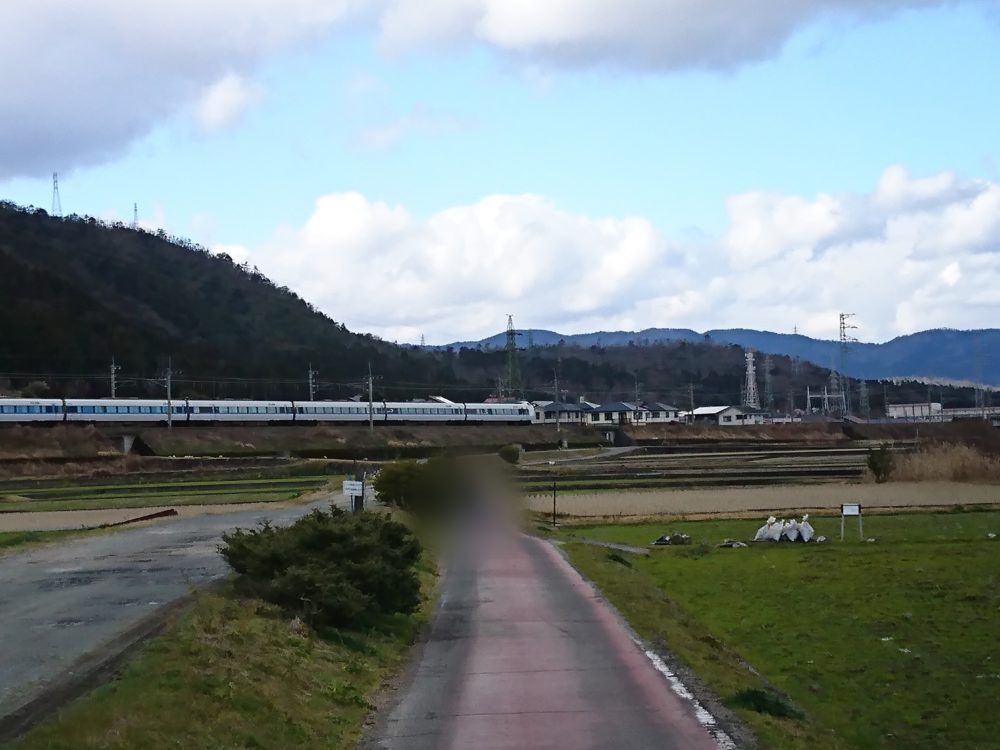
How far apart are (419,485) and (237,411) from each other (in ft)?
182

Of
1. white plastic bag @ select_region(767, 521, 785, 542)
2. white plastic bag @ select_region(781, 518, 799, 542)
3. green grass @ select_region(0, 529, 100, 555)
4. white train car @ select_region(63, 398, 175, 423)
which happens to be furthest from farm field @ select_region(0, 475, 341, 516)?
white plastic bag @ select_region(781, 518, 799, 542)

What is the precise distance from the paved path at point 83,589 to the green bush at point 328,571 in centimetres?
159

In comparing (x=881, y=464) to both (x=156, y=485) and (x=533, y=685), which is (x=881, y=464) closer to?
(x=156, y=485)

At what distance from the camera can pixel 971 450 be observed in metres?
62.4

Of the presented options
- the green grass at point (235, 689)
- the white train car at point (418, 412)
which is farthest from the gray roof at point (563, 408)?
the green grass at point (235, 689)

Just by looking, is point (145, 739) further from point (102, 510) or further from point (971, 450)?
point (971, 450)

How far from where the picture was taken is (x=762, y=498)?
50781 millimetres

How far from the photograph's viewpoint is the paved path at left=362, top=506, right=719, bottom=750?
1090cm

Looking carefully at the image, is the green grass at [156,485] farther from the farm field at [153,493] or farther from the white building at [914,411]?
the white building at [914,411]

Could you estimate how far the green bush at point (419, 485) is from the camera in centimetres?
3548

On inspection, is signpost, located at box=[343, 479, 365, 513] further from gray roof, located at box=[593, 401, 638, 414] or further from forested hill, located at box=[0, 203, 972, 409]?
gray roof, located at box=[593, 401, 638, 414]

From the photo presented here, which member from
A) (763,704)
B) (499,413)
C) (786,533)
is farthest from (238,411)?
(763,704)

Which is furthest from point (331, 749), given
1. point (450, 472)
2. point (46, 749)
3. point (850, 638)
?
point (450, 472)

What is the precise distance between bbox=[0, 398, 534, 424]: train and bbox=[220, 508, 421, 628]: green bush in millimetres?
63628
